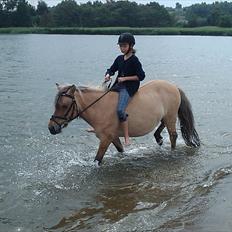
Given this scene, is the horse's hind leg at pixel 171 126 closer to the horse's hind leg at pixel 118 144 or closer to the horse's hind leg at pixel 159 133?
the horse's hind leg at pixel 159 133

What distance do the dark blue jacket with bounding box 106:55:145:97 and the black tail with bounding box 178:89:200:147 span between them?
1.80 meters

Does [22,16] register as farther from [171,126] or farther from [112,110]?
[112,110]

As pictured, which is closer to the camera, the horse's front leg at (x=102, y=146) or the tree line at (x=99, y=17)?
the horse's front leg at (x=102, y=146)

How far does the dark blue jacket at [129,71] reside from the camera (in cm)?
932

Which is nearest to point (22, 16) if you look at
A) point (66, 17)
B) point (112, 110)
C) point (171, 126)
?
point (66, 17)

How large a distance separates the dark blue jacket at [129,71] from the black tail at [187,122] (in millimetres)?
1803

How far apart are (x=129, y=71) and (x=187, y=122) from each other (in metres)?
2.44

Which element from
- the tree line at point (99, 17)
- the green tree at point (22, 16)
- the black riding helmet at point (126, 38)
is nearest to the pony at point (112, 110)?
the black riding helmet at point (126, 38)

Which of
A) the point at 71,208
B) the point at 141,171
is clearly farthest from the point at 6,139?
the point at 71,208

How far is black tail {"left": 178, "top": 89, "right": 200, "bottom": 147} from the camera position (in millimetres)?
10966

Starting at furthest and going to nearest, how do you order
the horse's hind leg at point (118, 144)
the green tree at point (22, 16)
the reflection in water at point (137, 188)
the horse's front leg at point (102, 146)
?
the green tree at point (22, 16), the horse's hind leg at point (118, 144), the horse's front leg at point (102, 146), the reflection in water at point (137, 188)

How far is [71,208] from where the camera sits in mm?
7266

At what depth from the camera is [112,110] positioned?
30.6 feet

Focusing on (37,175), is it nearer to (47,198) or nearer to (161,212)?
(47,198)
